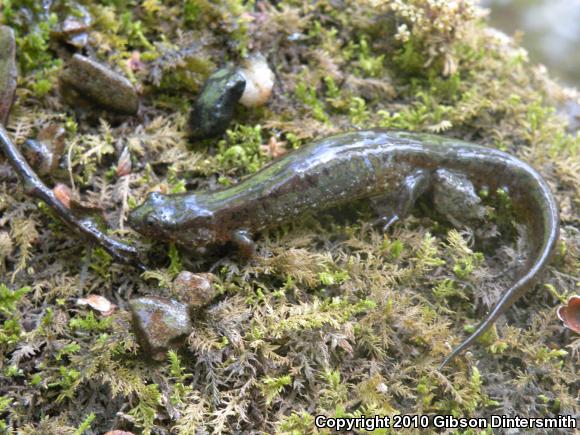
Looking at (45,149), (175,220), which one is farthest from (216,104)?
(45,149)

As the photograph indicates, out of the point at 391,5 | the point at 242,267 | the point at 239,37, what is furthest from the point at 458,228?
the point at 239,37

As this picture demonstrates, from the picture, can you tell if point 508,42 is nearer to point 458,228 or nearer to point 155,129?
point 458,228

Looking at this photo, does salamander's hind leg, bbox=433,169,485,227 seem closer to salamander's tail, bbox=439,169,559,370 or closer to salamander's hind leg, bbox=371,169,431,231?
salamander's hind leg, bbox=371,169,431,231

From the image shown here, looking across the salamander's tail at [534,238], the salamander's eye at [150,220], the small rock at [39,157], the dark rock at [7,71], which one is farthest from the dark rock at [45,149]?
the salamander's tail at [534,238]

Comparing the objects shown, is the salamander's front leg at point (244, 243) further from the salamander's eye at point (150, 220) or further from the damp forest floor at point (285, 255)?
the salamander's eye at point (150, 220)

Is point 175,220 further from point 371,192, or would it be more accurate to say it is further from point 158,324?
point 371,192
